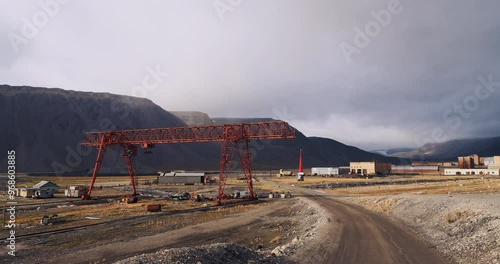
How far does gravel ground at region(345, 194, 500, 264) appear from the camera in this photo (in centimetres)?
2039

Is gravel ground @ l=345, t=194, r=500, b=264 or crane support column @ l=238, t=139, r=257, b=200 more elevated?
crane support column @ l=238, t=139, r=257, b=200

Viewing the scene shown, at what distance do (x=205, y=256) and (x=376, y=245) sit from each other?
12993 millimetres

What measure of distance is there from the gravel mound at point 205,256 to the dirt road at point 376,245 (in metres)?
4.72

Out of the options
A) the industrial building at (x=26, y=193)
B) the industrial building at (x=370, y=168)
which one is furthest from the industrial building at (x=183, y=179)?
the industrial building at (x=370, y=168)

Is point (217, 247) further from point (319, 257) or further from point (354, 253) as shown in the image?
point (354, 253)

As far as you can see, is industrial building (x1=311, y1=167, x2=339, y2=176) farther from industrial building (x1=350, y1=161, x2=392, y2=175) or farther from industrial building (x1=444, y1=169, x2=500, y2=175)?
industrial building (x1=444, y1=169, x2=500, y2=175)

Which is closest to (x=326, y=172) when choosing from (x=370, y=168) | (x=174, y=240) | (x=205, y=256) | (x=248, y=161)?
(x=370, y=168)

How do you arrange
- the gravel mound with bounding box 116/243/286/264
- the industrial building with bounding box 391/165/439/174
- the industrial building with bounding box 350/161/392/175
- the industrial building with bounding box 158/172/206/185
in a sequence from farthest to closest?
the industrial building with bounding box 391/165/439/174
the industrial building with bounding box 350/161/392/175
the industrial building with bounding box 158/172/206/185
the gravel mound with bounding box 116/243/286/264

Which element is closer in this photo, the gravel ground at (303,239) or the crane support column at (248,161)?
the gravel ground at (303,239)

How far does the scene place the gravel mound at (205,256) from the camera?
50.2ft

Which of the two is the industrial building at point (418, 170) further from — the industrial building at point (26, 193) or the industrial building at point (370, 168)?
the industrial building at point (26, 193)

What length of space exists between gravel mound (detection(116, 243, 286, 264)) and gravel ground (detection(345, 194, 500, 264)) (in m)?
11.7

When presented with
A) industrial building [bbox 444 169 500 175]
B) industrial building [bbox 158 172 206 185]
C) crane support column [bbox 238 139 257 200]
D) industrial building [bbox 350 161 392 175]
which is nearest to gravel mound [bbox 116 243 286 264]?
crane support column [bbox 238 139 257 200]

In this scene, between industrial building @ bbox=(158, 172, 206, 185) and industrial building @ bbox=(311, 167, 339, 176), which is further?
industrial building @ bbox=(311, 167, 339, 176)
